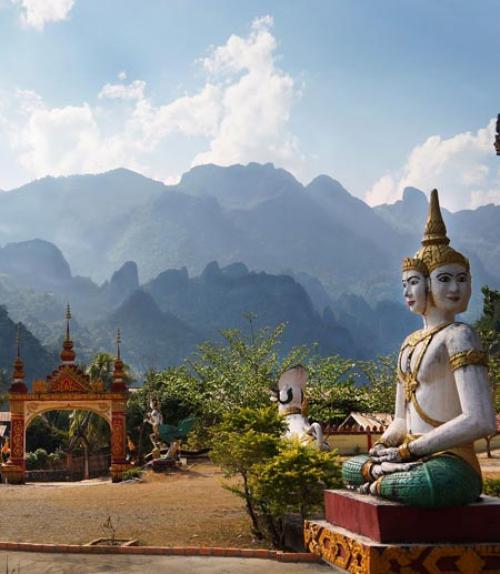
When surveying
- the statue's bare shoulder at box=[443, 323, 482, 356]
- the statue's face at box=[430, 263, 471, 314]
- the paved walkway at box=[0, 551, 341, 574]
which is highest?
the statue's face at box=[430, 263, 471, 314]

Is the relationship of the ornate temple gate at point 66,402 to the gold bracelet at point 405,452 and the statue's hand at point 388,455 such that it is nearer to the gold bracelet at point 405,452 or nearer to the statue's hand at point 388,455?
the statue's hand at point 388,455

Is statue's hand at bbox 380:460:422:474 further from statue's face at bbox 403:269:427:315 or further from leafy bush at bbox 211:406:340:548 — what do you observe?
leafy bush at bbox 211:406:340:548

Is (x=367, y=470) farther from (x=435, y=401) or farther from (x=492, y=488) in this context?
(x=492, y=488)

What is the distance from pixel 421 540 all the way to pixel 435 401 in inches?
43.7

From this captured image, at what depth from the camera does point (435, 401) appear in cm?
600

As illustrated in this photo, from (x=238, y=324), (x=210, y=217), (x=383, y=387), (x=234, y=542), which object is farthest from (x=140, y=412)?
(x=210, y=217)

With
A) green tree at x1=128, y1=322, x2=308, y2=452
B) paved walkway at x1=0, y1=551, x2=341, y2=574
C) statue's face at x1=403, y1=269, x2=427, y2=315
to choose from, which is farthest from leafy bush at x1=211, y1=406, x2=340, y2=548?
green tree at x1=128, y1=322, x2=308, y2=452

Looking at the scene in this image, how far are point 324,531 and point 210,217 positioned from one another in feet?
491

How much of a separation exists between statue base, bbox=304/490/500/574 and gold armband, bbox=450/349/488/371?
1.04 metres

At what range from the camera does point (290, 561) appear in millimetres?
6672

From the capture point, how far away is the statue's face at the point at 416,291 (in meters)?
6.41

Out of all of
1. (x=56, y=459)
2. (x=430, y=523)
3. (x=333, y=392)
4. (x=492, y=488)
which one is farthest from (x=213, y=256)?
(x=430, y=523)

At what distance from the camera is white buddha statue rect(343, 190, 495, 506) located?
553 centimetres

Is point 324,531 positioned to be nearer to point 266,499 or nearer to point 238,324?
point 266,499
